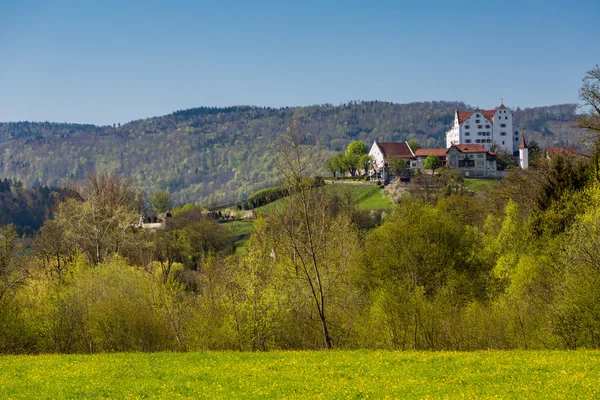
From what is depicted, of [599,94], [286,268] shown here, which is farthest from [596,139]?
[286,268]

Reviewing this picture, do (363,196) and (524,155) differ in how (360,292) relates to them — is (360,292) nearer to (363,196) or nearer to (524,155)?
(363,196)

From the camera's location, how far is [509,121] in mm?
164250

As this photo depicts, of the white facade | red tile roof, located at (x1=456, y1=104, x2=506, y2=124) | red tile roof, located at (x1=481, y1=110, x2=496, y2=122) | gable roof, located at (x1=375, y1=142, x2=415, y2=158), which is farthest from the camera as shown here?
red tile roof, located at (x1=456, y1=104, x2=506, y2=124)

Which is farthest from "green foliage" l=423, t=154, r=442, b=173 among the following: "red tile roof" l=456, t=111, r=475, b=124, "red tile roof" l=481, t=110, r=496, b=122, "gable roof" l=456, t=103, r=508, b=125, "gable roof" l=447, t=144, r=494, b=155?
"red tile roof" l=481, t=110, r=496, b=122

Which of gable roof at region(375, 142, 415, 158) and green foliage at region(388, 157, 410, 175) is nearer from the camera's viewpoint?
green foliage at region(388, 157, 410, 175)

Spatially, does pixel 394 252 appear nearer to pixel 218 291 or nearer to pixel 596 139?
pixel 218 291

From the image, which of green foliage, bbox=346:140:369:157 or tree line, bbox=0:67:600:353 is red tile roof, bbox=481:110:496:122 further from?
tree line, bbox=0:67:600:353

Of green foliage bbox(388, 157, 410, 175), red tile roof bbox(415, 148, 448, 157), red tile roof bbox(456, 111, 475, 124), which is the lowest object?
green foliage bbox(388, 157, 410, 175)

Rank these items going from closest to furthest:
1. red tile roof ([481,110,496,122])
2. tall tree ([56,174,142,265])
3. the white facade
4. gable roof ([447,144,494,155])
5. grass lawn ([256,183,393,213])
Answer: tall tree ([56,174,142,265]) < grass lawn ([256,183,393,213]) < gable roof ([447,144,494,155]) < the white facade < red tile roof ([481,110,496,122])

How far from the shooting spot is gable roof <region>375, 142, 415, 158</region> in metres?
152

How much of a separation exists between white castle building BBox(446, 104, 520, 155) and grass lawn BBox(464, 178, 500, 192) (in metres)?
34.4

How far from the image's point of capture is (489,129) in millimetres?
164250

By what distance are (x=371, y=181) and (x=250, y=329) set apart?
103 m

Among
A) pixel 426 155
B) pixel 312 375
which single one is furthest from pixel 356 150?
pixel 312 375
